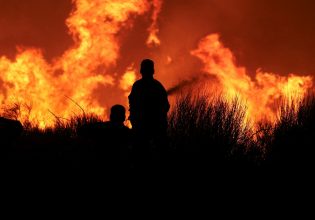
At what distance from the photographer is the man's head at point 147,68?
21.6ft

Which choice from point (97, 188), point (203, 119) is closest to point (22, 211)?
point (97, 188)

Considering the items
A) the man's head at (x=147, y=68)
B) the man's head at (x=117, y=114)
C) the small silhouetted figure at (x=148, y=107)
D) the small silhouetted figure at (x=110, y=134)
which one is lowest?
the small silhouetted figure at (x=110, y=134)

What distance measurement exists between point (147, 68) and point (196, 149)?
239 centimetres

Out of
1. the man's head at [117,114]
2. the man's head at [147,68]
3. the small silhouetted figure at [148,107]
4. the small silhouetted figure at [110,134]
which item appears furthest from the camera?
the small silhouetted figure at [148,107]

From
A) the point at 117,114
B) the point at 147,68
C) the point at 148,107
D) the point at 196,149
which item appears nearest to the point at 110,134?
the point at 117,114

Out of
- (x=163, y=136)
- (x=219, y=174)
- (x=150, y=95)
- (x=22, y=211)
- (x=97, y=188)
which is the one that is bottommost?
(x=22, y=211)

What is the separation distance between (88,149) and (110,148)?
289 centimetres

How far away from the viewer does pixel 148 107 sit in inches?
268

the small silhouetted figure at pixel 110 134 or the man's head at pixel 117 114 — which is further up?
the man's head at pixel 117 114

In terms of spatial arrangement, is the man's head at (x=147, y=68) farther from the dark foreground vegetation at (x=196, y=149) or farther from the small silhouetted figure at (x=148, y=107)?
the dark foreground vegetation at (x=196, y=149)

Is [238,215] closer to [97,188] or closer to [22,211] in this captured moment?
[97,188]

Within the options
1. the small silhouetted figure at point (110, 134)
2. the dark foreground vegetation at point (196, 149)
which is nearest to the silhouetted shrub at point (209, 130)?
the dark foreground vegetation at point (196, 149)

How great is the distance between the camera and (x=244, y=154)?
30.0 feet

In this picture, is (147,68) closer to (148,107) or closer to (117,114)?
(148,107)
